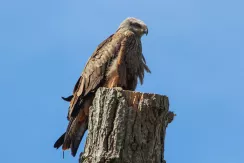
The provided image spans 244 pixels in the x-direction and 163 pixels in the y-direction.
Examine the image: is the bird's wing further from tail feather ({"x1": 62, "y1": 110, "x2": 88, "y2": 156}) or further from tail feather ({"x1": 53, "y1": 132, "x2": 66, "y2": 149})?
tail feather ({"x1": 53, "y1": 132, "x2": 66, "y2": 149})

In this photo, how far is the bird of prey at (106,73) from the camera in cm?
852

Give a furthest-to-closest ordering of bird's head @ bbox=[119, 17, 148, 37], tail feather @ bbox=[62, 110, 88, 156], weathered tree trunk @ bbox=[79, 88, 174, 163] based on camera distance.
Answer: bird's head @ bbox=[119, 17, 148, 37]
tail feather @ bbox=[62, 110, 88, 156]
weathered tree trunk @ bbox=[79, 88, 174, 163]

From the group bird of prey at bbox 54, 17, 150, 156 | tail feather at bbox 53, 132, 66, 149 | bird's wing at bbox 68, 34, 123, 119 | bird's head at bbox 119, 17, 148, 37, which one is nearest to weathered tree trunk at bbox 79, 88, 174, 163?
tail feather at bbox 53, 132, 66, 149

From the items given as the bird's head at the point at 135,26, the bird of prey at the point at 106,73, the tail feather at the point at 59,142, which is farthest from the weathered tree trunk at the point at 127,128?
the bird's head at the point at 135,26

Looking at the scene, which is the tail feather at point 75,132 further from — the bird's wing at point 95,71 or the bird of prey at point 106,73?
the bird's wing at point 95,71

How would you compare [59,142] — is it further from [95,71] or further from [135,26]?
[135,26]

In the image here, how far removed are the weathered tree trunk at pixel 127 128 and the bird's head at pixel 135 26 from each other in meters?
3.89

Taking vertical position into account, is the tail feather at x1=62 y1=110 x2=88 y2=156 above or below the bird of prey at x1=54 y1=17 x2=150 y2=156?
below

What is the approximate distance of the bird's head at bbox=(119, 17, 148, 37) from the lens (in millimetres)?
10023

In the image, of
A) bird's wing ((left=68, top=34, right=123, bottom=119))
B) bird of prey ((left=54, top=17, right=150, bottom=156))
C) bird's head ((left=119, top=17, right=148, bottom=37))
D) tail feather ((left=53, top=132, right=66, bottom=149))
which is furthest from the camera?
bird's head ((left=119, top=17, right=148, bottom=37))

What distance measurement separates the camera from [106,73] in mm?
9109

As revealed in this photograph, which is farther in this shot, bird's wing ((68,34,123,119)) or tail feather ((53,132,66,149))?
bird's wing ((68,34,123,119))

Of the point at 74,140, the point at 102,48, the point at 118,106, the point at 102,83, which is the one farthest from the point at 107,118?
the point at 102,48

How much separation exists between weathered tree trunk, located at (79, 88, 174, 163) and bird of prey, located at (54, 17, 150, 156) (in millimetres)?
2196
